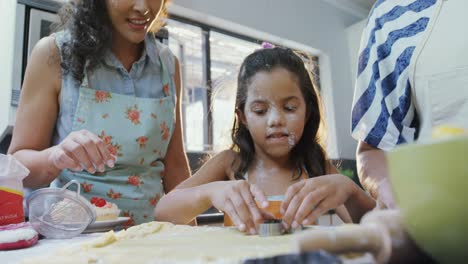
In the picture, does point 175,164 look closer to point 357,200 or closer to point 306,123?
point 306,123

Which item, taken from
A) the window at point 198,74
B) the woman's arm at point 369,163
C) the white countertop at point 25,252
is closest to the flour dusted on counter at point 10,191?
the white countertop at point 25,252

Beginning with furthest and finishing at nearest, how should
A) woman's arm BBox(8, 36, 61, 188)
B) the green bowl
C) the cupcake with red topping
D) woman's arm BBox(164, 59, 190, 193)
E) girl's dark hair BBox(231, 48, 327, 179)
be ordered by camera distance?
woman's arm BBox(164, 59, 190, 193) < girl's dark hair BBox(231, 48, 327, 179) < woman's arm BBox(8, 36, 61, 188) < the cupcake with red topping < the green bowl

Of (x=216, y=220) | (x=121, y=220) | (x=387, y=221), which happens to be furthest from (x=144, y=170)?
(x=387, y=221)

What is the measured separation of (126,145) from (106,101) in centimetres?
15

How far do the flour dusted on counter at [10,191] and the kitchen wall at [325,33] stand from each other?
8.43 feet

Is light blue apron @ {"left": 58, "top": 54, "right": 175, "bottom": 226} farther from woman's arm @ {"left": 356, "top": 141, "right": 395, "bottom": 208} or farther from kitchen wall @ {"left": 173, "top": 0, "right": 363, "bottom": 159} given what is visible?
kitchen wall @ {"left": 173, "top": 0, "right": 363, "bottom": 159}

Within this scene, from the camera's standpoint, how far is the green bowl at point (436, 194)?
191mm

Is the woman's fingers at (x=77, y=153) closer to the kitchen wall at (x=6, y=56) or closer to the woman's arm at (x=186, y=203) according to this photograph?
the woman's arm at (x=186, y=203)

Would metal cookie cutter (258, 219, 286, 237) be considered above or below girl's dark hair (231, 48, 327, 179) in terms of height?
below

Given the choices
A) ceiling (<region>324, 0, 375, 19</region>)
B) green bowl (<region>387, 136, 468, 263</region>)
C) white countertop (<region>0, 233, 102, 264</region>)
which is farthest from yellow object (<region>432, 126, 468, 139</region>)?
ceiling (<region>324, 0, 375, 19</region>)

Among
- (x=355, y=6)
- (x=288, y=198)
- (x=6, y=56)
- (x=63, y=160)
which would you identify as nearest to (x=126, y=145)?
(x=63, y=160)

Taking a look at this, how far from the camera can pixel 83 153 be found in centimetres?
72

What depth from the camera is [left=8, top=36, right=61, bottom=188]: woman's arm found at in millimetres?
1002

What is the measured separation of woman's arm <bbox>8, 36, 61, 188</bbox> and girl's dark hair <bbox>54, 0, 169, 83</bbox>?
0.04m
